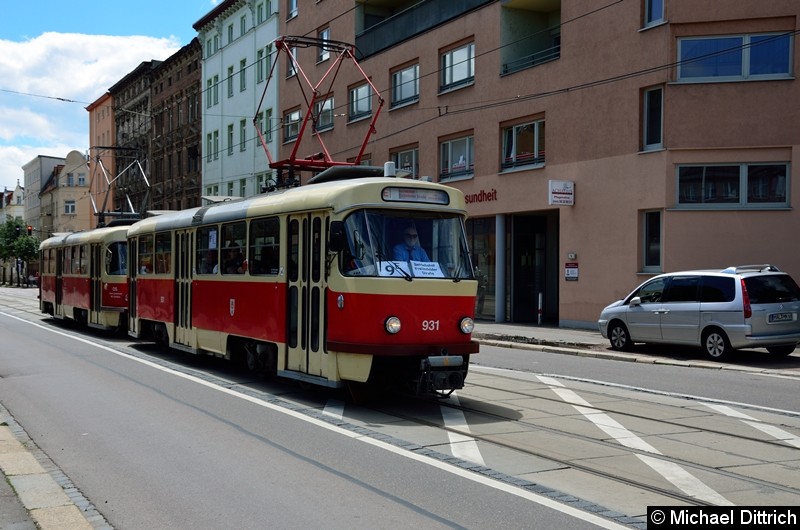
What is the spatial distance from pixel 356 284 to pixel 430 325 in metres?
1.02

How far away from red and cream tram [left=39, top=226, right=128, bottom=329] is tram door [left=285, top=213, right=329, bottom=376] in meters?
10.7

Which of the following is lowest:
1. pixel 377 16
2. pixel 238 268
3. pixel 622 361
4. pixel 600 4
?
pixel 622 361

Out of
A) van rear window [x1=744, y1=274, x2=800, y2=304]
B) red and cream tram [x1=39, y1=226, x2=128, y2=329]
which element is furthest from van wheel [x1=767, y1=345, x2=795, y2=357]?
red and cream tram [x1=39, y1=226, x2=128, y2=329]

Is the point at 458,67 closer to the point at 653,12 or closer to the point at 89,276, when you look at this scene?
the point at 653,12

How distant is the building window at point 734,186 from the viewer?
843 inches

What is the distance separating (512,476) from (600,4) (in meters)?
19.9

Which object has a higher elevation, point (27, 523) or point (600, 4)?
point (600, 4)

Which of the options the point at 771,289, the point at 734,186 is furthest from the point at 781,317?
the point at 734,186

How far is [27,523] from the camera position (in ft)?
18.7

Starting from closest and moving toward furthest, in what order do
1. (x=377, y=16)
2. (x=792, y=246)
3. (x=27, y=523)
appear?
(x=27, y=523), (x=792, y=246), (x=377, y=16)

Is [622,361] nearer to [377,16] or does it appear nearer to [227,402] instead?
[227,402]

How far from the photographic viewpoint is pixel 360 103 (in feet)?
122

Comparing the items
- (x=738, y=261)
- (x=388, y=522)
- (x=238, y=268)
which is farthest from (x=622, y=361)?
(x=388, y=522)

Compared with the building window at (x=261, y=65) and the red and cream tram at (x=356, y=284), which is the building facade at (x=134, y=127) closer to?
the building window at (x=261, y=65)
